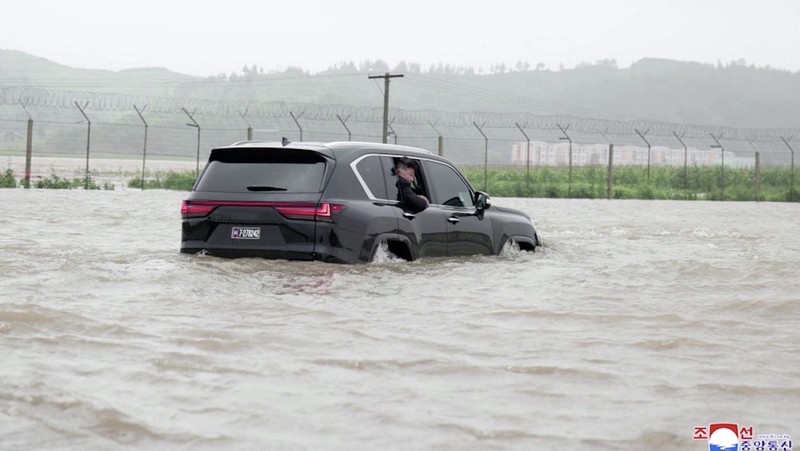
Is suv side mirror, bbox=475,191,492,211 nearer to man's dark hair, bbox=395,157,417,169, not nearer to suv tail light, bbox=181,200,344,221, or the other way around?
man's dark hair, bbox=395,157,417,169

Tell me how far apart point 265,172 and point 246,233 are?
0.56 meters

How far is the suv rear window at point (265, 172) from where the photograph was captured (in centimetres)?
1050

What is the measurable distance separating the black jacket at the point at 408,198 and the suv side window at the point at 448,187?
58cm

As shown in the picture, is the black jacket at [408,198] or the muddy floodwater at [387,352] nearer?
the muddy floodwater at [387,352]

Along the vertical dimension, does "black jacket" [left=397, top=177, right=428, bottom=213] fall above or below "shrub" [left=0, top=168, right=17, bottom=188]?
above

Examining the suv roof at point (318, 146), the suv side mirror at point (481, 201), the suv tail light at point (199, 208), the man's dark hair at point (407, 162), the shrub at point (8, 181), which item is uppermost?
the suv roof at point (318, 146)

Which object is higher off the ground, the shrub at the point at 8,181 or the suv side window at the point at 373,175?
the suv side window at the point at 373,175

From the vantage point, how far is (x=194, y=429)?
4.93 m

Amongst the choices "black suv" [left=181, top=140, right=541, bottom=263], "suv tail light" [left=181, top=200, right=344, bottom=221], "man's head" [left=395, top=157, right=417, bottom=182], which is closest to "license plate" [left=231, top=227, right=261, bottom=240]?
"black suv" [left=181, top=140, right=541, bottom=263]

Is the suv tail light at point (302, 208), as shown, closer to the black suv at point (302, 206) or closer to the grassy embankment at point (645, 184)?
the black suv at point (302, 206)

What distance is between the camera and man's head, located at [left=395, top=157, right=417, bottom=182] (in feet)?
37.1

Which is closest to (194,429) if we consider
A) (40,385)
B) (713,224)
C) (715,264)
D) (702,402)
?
(40,385)

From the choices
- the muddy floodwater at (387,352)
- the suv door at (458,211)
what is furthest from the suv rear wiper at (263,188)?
the suv door at (458,211)

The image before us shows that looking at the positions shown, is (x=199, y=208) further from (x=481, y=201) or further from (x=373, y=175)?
(x=481, y=201)
